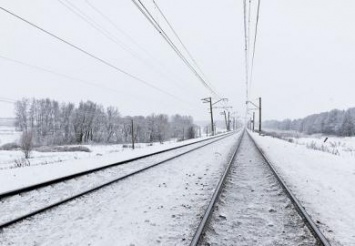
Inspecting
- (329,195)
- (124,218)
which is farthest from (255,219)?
(329,195)

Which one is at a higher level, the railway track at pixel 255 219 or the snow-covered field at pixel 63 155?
the railway track at pixel 255 219

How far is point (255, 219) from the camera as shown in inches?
200

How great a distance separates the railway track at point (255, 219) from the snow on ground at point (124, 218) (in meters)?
0.33

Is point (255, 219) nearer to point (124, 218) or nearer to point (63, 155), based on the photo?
point (124, 218)

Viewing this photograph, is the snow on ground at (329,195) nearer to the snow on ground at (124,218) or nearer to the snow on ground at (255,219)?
the snow on ground at (255,219)

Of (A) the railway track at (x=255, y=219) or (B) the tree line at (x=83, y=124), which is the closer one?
(A) the railway track at (x=255, y=219)

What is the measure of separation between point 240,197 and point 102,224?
3438 mm

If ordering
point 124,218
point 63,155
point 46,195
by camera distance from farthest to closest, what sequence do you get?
1. point 63,155
2. point 46,195
3. point 124,218

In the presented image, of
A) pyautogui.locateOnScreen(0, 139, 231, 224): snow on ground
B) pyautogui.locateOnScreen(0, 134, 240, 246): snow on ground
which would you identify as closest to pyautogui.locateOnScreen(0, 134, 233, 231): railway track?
pyautogui.locateOnScreen(0, 139, 231, 224): snow on ground

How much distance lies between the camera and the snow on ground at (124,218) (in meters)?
4.34

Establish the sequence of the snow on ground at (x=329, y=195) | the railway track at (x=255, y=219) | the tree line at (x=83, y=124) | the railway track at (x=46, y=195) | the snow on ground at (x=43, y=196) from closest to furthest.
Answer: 1. the railway track at (x=255, y=219)
2. the snow on ground at (x=329, y=195)
3. the railway track at (x=46, y=195)
4. the snow on ground at (x=43, y=196)
5. the tree line at (x=83, y=124)

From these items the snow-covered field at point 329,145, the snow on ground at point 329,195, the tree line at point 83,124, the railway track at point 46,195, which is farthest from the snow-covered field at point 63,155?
the tree line at point 83,124

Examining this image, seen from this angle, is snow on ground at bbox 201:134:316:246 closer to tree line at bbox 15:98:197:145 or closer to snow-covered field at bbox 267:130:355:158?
snow-covered field at bbox 267:130:355:158

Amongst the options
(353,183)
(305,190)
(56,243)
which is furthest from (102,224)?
(353,183)
